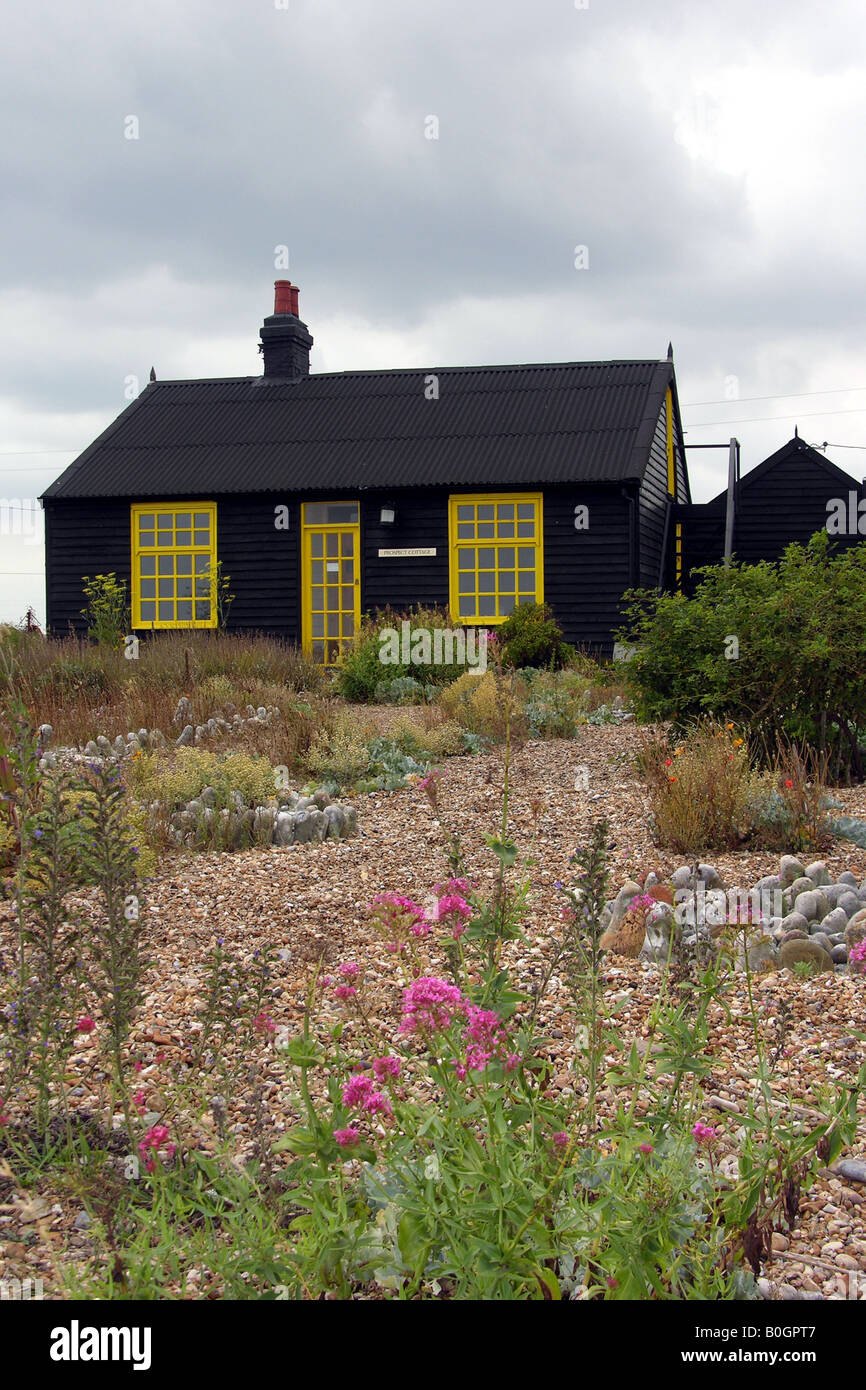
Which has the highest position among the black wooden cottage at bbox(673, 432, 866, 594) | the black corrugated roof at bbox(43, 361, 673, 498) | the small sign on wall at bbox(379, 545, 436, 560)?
the black corrugated roof at bbox(43, 361, 673, 498)

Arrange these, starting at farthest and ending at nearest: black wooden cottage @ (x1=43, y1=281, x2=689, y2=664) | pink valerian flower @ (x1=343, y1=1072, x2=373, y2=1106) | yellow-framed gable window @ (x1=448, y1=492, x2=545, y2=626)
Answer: yellow-framed gable window @ (x1=448, y1=492, x2=545, y2=626)
black wooden cottage @ (x1=43, y1=281, x2=689, y2=664)
pink valerian flower @ (x1=343, y1=1072, x2=373, y2=1106)

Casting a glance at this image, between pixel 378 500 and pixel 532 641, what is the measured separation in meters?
3.46

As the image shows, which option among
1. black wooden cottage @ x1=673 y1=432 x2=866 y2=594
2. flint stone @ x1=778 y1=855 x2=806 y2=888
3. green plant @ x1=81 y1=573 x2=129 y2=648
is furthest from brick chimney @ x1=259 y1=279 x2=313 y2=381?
flint stone @ x1=778 y1=855 x2=806 y2=888

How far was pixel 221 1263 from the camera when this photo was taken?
1.79 meters

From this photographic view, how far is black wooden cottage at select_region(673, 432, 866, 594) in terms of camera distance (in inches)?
650

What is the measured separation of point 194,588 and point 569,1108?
14724 millimetres

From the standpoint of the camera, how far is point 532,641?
43.9ft

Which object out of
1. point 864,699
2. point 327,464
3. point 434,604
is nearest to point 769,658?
point 864,699

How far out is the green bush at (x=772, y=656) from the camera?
6605mm

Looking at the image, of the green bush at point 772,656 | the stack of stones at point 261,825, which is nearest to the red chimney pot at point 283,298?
the green bush at point 772,656

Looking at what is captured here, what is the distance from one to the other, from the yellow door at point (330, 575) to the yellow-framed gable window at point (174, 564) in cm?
140

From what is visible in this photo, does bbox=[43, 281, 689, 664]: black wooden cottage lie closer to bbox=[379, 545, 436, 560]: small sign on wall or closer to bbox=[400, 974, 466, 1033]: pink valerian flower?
bbox=[379, 545, 436, 560]: small sign on wall

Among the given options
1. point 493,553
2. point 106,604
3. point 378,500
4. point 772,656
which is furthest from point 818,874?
point 106,604

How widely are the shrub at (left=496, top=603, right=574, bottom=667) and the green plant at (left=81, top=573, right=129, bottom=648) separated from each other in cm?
547
